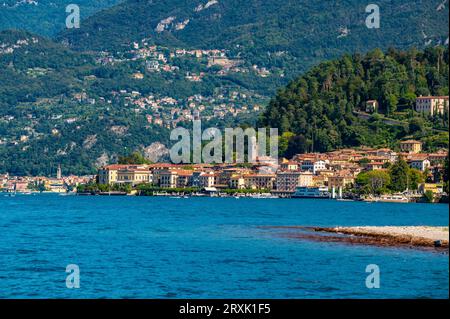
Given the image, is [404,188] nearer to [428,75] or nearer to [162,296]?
[428,75]

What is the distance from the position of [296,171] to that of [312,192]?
5.26m

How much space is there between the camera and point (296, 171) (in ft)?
527

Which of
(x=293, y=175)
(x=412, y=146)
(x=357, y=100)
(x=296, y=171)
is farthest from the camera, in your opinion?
(x=357, y=100)

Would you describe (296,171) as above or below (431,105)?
below

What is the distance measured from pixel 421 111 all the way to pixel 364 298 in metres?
124

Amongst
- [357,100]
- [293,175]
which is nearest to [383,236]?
[293,175]

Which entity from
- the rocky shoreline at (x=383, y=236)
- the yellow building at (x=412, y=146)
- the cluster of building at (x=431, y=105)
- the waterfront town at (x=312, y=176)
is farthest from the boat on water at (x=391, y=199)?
the rocky shoreline at (x=383, y=236)

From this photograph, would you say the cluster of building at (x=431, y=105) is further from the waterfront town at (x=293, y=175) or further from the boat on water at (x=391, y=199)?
the boat on water at (x=391, y=199)

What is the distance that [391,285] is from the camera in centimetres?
4422

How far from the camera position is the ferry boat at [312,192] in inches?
6097

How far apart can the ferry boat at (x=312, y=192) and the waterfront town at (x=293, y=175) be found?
0.17 m

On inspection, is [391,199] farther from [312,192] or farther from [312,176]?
[312,176]

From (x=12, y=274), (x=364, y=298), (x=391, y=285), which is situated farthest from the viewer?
(x=12, y=274)
